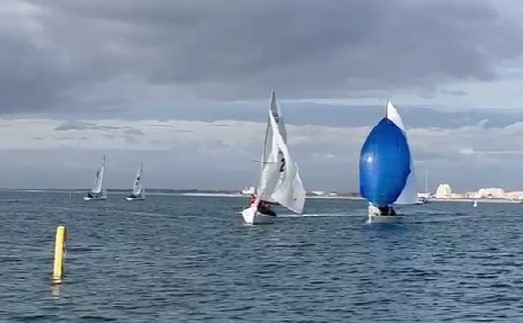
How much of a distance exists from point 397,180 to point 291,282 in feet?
173

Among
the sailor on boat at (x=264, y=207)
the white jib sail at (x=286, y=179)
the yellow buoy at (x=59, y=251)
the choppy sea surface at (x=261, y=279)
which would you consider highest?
the white jib sail at (x=286, y=179)

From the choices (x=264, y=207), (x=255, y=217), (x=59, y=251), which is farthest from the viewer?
(x=264, y=207)

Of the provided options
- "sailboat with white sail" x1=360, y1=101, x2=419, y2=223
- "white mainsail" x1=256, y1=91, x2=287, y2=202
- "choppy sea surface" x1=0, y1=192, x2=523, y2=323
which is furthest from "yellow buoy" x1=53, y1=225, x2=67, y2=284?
"sailboat with white sail" x1=360, y1=101, x2=419, y2=223

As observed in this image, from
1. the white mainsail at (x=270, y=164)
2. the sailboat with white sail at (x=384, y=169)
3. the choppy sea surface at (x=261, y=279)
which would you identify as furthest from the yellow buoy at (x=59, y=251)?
the sailboat with white sail at (x=384, y=169)

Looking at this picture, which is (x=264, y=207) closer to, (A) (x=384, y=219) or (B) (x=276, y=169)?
(B) (x=276, y=169)

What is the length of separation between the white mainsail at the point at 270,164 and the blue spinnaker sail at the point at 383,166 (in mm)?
9499

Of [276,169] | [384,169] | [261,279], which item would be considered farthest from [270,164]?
[261,279]

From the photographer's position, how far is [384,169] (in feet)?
303

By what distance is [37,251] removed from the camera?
56.6 metres

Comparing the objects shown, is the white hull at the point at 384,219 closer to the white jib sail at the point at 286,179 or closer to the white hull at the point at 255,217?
the white jib sail at the point at 286,179

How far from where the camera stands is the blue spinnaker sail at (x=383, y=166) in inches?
3610

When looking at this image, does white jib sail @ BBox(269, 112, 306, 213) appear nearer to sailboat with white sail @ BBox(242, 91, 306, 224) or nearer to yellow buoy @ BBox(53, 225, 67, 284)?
sailboat with white sail @ BBox(242, 91, 306, 224)

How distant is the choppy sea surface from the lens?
3192 centimetres

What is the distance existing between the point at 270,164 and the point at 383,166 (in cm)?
1253
